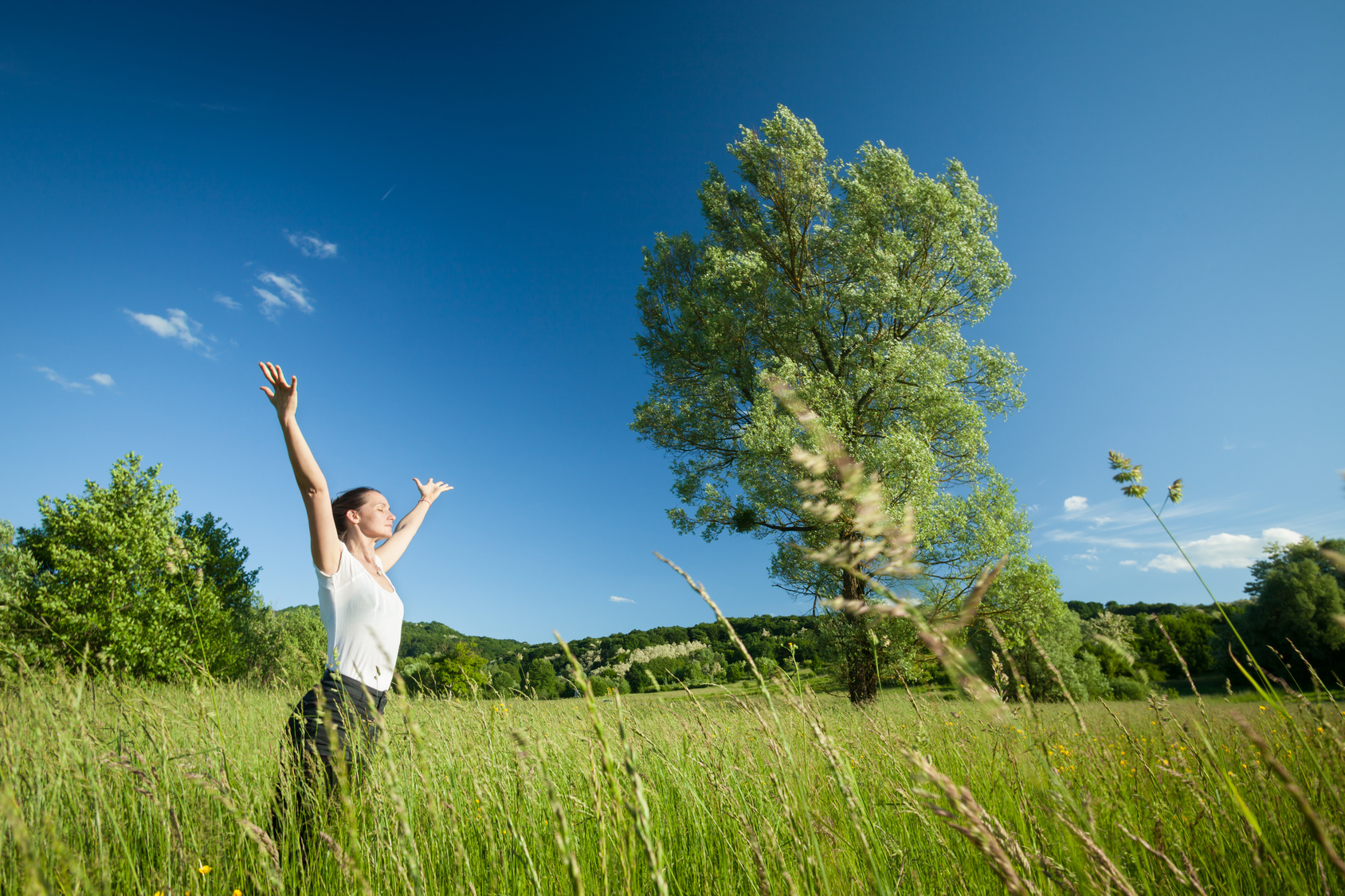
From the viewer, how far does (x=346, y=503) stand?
3324 mm

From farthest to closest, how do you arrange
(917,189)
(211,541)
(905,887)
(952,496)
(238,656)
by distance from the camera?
(211,541)
(238,656)
(917,189)
(952,496)
(905,887)

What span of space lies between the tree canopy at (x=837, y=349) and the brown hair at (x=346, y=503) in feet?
27.5

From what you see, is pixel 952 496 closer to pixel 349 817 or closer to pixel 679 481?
pixel 679 481

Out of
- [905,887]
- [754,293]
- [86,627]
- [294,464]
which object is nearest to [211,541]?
[86,627]

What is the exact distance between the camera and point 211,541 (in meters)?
19.9

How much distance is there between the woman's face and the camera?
10.8 ft

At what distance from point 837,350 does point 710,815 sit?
12595mm

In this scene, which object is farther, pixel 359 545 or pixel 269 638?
pixel 269 638

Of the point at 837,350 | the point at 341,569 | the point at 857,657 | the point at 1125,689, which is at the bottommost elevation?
the point at 1125,689

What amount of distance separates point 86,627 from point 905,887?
19.5 metres

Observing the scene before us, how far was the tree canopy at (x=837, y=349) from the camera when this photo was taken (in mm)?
11117

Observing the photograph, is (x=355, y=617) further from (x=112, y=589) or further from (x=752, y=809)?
(x=112, y=589)

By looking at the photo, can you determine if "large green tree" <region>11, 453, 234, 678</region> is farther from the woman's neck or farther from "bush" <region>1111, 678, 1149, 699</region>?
"bush" <region>1111, 678, 1149, 699</region>

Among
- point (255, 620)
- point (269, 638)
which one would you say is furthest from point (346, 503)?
point (269, 638)
